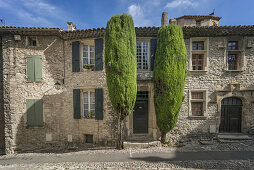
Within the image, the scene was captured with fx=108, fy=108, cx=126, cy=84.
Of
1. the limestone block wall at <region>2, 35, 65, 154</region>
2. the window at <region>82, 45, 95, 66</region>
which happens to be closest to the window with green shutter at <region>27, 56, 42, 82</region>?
the limestone block wall at <region>2, 35, 65, 154</region>

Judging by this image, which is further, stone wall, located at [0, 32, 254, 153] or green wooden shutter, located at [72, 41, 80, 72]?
green wooden shutter, located at [72, 41, 80, 72]

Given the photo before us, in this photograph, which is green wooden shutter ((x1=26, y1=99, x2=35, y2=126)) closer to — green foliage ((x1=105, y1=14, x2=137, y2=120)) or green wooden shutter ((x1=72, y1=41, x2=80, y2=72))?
green wooden shutter ((x1=72, y1=41, x2=80, y2=72))

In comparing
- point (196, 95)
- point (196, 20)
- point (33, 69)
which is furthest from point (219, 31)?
point (33, 69)

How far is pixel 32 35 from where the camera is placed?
6977mm

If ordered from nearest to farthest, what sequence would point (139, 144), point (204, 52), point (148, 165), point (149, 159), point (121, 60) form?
point (148, 165)
point (149, 159)
point (121, 60)
point (139, 144)
point (204, 52)

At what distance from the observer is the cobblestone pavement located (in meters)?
4.81

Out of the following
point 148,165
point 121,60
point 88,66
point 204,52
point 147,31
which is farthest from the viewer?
point 204,52

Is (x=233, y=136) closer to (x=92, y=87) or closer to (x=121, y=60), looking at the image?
(x=121, y=60)

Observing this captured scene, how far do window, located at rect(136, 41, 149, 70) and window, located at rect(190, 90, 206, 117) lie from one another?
12.2ft

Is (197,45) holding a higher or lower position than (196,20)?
lower

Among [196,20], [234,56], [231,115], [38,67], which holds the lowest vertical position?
[231,115]

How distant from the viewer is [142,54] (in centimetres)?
713

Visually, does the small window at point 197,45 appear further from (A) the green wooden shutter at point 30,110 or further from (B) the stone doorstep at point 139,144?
(A) the green wooden shutter at point 30,110

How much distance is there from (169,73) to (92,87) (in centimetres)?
475
